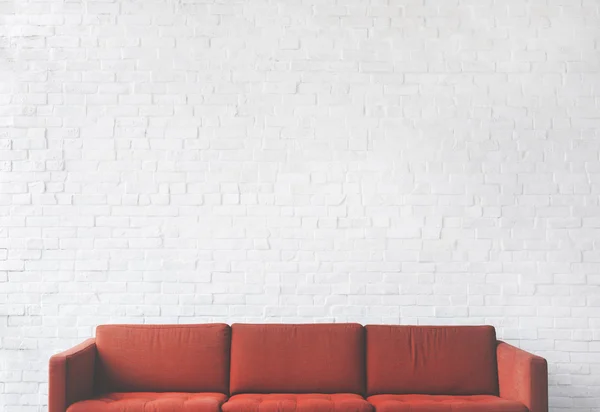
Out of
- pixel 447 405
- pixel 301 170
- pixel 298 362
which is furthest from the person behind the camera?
pixel 301 170

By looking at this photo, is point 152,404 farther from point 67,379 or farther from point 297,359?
point 297,359

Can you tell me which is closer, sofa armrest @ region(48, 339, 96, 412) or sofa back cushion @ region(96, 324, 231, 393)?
sofa armrest @ region(48, 339, 96, 412)

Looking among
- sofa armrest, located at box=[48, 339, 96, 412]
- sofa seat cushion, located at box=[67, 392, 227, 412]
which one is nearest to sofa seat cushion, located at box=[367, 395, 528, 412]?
sofa seat cushion, located at box=[67, 392, 227, 412]

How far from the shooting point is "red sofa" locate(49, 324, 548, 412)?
3943 mm

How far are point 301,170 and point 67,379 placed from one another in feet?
6.34

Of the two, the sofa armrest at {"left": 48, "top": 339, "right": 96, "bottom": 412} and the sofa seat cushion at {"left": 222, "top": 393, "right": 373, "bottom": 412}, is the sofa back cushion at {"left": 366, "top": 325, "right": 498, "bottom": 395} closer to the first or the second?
the sofa seat cushion at {"left": 222, "top": 393, "right": 373, "bottom": 412}

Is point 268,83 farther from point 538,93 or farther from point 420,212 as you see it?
point 538,93

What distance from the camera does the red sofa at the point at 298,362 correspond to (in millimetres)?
3943

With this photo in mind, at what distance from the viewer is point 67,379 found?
358 cm

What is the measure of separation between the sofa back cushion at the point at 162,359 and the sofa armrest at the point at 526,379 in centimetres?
164

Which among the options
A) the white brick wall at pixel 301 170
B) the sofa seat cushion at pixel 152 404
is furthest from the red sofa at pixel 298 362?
the white brick wall at pixel 301 170

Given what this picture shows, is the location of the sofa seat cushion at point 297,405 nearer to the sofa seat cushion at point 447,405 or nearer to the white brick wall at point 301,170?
the sofa seat cushion at point 447,405

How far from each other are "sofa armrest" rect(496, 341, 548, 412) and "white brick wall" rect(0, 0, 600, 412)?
0.61 meters

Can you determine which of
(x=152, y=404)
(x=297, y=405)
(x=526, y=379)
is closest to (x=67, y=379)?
(x=152, y=404)
